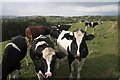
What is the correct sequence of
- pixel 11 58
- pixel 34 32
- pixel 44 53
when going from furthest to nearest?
pixel 34 32 → pixel 11 58 → pixel 44 53

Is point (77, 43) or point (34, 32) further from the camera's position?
point (34, 32)

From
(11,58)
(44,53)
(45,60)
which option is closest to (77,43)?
(44,53)

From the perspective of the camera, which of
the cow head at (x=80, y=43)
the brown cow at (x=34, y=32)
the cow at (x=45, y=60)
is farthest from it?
the brown cow at (x=34, y=32)

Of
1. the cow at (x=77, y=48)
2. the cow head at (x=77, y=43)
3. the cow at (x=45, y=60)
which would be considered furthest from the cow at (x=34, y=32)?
the cow at (x=45, y=60)

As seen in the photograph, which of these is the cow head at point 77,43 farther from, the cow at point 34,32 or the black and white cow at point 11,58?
the cow at point 34,32

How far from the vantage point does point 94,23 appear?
23234 millimetres

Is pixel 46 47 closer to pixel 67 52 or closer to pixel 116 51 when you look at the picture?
pixel 67 52

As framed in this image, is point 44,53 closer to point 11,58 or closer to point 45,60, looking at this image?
point 45,60

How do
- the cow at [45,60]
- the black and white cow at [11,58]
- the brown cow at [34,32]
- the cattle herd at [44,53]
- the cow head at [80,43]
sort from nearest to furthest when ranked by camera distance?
the cow at [45,60]
the cattle herd at [44,53]
the black and white cow at [11,58]
the cow head at [80,43]
the brown cow at [34,32]

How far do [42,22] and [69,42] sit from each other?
18.7 feet

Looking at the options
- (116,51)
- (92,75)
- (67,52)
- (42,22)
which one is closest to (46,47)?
(67,52)

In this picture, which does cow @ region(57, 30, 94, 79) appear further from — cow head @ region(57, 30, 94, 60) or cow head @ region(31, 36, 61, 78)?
cow head @ region(31, 36, 61, 78)

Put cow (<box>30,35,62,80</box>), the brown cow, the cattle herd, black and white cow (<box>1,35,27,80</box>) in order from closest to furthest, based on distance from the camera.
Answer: cow (<box>30,35,62,80</box>) < the cattle herd < black and white cow (<box>1,35,27,80</box>) < the brown cow

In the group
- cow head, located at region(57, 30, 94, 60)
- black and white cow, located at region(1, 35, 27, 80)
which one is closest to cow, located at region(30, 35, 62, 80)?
black and white cow, located at region(1, 35, 27, 80)
